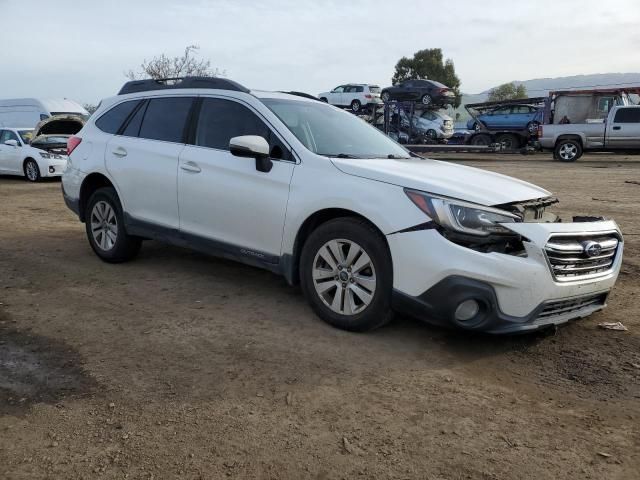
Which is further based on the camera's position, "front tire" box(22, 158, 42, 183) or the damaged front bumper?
"front tire" box(22, 158, 42, 183)

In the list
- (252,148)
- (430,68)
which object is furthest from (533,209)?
(430,68)

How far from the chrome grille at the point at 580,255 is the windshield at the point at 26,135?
1558cm

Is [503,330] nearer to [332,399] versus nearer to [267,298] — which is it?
[332,399]

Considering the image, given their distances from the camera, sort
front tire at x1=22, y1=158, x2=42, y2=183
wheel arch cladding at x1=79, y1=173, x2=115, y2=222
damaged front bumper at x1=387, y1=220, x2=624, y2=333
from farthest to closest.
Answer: front tire at x1=22, y1=158, x2=42, y2=183
wheel arch cladding at x1=79, y1=173, x2=115, y2=222
damaged front bumper at x1=387, y1=220, x2=624, y2=333

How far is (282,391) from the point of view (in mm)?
3299

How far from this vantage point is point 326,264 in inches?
165

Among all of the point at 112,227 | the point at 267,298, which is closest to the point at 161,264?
the point at 112,227

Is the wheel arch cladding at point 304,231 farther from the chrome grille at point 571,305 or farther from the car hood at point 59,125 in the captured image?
the car hood at point 59,125

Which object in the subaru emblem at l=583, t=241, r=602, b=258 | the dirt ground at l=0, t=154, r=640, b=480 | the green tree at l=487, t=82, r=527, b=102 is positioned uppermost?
the green tree at l=487, t=82, r=527, b=102

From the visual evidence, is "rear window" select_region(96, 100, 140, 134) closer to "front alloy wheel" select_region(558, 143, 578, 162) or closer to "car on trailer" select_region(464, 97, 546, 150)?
"front alloy wheel" select_region(558, 143, 578, 162)

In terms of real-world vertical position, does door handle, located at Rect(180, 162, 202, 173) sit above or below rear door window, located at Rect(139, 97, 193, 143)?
below

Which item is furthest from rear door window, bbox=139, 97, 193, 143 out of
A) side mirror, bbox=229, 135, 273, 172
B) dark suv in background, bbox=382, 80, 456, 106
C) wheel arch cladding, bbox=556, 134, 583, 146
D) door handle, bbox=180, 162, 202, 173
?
dark suv in background, bbox=382, 80, 456, 106

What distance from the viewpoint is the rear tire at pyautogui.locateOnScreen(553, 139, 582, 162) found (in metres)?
21.0

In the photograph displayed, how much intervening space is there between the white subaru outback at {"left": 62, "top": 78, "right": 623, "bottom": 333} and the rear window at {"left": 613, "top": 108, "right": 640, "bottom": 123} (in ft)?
57.3
